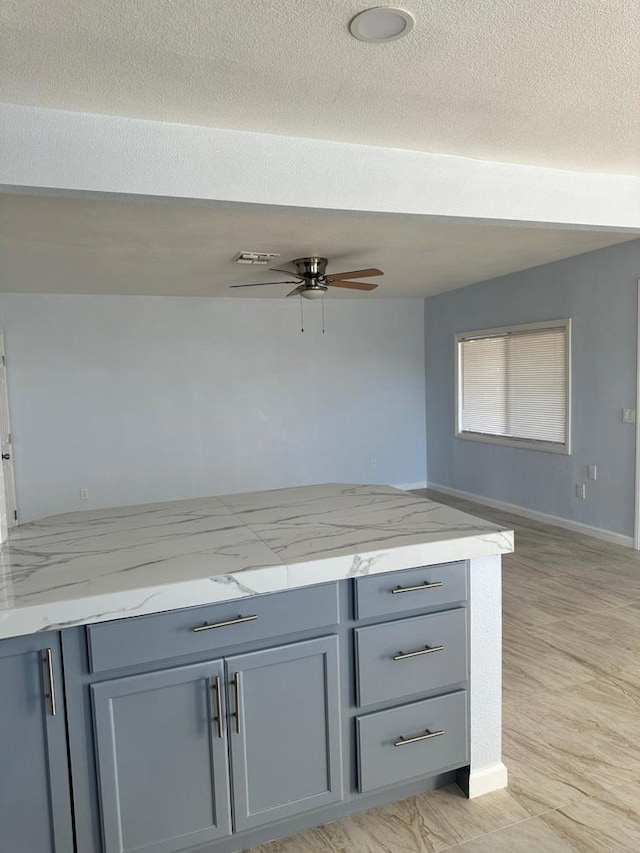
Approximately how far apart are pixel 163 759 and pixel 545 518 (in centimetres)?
482

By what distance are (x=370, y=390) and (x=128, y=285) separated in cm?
311

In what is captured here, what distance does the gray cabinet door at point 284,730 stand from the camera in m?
1.68

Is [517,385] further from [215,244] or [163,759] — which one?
[163,759]

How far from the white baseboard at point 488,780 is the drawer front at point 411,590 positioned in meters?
0.64

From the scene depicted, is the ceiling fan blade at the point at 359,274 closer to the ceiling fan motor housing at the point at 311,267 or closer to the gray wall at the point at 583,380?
the ceiling fan motor housing at the point at 311,267

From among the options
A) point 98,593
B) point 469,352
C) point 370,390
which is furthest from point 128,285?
point 98,593

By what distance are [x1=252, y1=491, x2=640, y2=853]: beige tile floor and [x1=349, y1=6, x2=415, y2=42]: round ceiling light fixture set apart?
8.22 feet

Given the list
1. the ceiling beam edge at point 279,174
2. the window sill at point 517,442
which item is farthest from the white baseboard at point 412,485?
the ceiling beam edge at point 279,174

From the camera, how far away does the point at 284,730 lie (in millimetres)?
1743

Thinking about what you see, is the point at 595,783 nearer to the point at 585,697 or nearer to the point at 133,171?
the point at 585,697

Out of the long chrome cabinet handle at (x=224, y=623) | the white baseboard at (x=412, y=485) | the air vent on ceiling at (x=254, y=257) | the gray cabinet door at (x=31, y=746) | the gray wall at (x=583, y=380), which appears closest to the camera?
the gray cabinet door at (x=31, y=746)

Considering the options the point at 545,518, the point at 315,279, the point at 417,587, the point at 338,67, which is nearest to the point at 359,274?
the point at 315,279

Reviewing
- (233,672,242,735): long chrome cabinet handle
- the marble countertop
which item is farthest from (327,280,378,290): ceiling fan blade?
(233,672,242,735): long chrome cabinet handle

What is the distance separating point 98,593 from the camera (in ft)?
4.94
